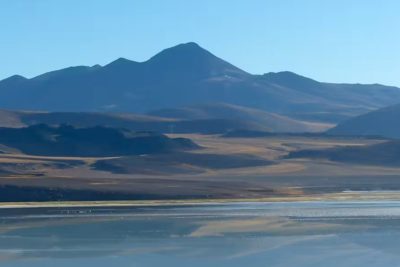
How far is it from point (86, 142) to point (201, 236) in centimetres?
8810

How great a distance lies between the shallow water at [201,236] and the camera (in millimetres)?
35125

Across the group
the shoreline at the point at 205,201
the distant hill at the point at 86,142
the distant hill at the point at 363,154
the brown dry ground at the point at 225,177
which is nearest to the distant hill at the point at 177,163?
the brown dry ground at the point at 225,177

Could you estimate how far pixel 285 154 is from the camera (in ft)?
419

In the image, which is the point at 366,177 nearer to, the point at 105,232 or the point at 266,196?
the point at 266,196

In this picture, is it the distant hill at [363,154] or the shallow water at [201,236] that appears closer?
the shallow water at [201,236]

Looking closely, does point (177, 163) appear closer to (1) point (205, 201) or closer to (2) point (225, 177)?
(2) point (225, 177)

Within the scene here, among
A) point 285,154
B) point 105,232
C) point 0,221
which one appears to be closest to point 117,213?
point 0,221

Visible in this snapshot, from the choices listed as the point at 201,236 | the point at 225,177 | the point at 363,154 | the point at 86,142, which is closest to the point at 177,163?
the point at 225,177

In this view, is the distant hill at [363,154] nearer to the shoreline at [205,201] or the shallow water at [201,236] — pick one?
the shoreline at [205,201]

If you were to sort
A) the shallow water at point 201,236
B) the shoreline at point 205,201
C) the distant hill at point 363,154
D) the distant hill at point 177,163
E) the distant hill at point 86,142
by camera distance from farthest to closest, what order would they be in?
the distant hill at point 86,142 < the distant hill at point 363,154 < the distant hill at point 177,163 < the shoreline at point 205,201 < the shallow water at point 201,236

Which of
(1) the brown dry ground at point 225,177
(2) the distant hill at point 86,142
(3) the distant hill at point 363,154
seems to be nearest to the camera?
(1) the brown dry ground at point 225,177

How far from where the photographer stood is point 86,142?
5108 inches

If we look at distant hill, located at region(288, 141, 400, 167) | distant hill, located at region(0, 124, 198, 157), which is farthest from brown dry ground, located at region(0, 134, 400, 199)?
distant hill, located at region(0, 124, 198, 157)

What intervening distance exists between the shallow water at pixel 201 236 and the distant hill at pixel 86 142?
214ft
